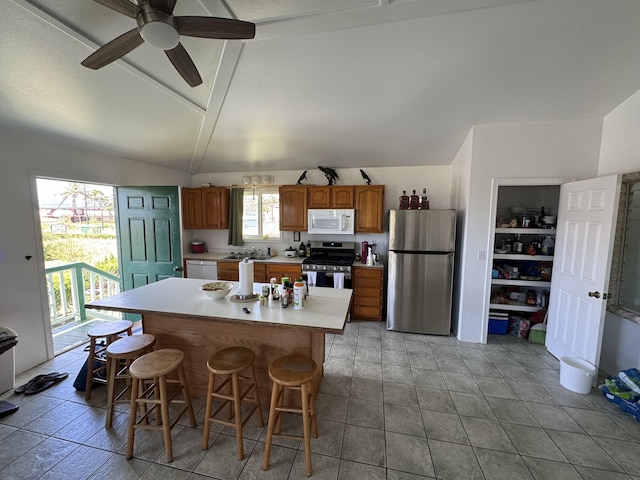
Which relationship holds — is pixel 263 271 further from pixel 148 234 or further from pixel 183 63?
pixel 183 63

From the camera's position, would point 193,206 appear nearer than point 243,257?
No

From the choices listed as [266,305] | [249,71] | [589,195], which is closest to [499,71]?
[589,195]

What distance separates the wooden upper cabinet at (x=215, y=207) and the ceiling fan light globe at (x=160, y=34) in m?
3.16

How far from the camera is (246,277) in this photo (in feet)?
6.70

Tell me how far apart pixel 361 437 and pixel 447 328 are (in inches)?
81.6

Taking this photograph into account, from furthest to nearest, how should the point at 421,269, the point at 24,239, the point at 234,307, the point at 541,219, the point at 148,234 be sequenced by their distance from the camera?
the point at 148,234
the point at 421,269
the point at 541,219
the point at 24,239
the point at 234,307

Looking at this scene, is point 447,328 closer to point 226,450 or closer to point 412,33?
point 226,450

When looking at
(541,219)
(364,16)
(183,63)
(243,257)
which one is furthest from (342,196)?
(183,63)

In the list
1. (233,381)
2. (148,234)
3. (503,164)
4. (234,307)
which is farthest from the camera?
(148,234)

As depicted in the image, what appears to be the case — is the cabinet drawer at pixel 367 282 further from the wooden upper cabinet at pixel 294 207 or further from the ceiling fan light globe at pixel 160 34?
the ceiling fan light globe at pixel 160 34

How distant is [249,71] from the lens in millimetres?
2342

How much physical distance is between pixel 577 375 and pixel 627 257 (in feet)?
4.31

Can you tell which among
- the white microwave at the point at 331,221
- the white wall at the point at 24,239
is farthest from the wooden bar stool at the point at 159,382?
the white microwave at the point at 331,221

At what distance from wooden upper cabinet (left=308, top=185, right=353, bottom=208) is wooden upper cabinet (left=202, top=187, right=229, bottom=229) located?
59.8 inches
